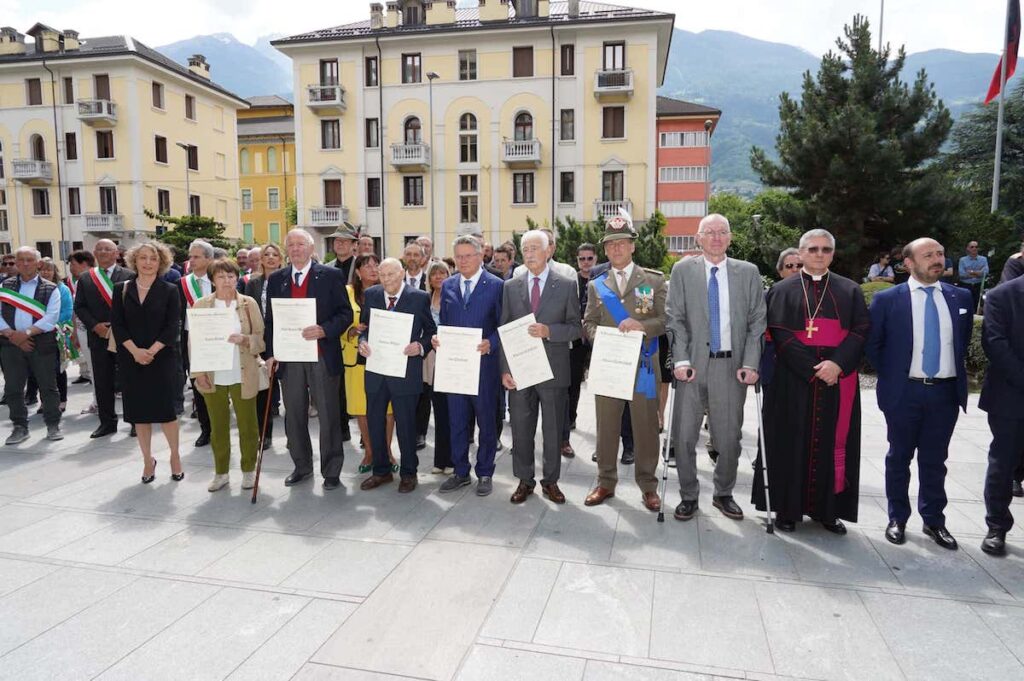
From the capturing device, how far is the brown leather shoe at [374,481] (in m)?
5.64

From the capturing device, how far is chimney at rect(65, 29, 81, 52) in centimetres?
4279

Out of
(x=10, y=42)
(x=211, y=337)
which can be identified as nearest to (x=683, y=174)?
(x=10, y=42)

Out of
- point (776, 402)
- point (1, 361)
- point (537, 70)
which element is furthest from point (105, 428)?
point (537, 70)

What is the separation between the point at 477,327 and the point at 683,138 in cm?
6055

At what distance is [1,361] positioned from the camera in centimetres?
739

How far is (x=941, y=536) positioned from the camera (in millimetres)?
4438

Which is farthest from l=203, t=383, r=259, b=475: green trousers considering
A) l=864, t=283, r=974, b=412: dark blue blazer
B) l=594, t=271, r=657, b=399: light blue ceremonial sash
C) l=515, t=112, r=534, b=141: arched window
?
l=515, t=112, r=534, b=141: arched window

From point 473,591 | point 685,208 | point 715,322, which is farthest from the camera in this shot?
point 685,208

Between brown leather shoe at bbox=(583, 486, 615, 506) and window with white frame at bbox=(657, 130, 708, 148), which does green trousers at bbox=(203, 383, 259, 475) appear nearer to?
brown leather shoe at bbox=(583, 486, 615, 506)

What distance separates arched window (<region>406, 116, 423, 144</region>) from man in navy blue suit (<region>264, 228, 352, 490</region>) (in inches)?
1320

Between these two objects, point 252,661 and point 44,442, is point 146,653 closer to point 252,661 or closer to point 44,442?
point 252,661

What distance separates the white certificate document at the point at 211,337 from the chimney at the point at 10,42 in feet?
172

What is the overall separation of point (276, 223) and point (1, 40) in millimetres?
23031

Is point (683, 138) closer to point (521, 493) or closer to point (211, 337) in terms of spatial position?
point (521, 493)
